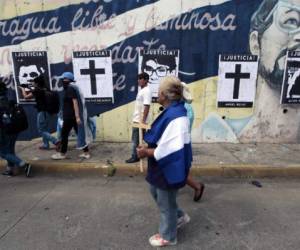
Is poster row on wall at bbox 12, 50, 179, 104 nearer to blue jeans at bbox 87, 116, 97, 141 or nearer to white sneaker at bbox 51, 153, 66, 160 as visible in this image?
blue jeans at bbox 87, 116, 97, 141

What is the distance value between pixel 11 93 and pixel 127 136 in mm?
2729

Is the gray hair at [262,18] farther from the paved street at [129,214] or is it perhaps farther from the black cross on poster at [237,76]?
the paved street at [129,214]

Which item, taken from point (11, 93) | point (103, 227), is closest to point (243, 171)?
point (103, 227)

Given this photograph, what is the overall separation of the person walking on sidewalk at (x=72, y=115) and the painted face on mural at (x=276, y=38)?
3668mm

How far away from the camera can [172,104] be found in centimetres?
296

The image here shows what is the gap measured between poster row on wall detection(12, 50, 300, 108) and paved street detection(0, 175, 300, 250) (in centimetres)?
206

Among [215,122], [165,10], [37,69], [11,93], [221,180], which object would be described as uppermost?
[165,10]

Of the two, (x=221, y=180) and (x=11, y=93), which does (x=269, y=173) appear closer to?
(x=221, y=180)

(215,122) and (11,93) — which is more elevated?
(11,93)

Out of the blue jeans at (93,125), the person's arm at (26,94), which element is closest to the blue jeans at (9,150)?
the person's arm at (26,94)

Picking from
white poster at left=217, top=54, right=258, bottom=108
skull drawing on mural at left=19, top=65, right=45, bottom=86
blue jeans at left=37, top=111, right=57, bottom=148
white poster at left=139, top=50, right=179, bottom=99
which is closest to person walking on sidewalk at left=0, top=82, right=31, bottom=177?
blue jeans at left=37, top=111, right=57, bottom=148

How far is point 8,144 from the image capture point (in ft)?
17.1

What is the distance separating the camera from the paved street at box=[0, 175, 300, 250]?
337 cm

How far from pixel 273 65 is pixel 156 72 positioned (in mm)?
2455
